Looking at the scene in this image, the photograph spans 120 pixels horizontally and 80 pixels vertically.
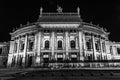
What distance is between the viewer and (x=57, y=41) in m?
40.0

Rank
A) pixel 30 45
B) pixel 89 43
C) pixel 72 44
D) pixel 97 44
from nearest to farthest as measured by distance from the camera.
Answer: pixel 72 44, pixel 30 45, pixel 89 43, pixel 97 44

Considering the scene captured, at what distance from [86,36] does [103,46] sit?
9.83 meters

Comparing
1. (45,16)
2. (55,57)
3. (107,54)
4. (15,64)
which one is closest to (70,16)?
(45,16)

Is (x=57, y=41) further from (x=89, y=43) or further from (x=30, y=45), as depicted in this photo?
(x=89, y=43)

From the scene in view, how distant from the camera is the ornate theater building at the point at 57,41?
38469 mm

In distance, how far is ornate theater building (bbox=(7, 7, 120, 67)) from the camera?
38.5 meters

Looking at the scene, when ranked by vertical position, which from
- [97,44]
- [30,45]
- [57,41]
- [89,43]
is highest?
[57,41]

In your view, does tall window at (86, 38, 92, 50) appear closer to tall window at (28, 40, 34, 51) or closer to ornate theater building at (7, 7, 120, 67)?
ornate theater building at (7, 7, 120, 67)

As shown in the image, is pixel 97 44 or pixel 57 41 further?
pixel 97 44

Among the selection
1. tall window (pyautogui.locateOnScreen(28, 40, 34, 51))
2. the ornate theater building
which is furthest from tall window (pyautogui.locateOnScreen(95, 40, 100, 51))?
tall window (pyautogui.locateOnScreen(28, 40, 34, 51))

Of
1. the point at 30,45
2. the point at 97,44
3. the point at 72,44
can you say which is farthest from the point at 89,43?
the point at 30,45

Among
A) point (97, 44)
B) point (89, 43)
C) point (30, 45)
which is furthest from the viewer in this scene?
point (97, 44)

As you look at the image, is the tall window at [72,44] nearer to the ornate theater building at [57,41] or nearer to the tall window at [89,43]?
the ornate theater building at [57,41]

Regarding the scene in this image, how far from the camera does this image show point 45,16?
4491 cm
